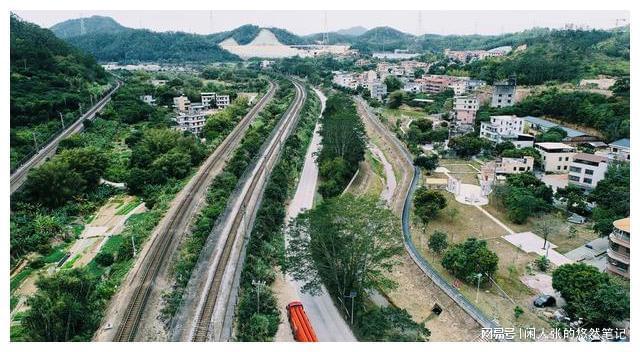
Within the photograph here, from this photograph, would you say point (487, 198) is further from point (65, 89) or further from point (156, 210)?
point (65, 89)

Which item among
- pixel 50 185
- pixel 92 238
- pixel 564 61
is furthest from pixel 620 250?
pixel 564 61

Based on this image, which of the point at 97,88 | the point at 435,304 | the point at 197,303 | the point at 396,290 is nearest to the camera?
the point at 197,303

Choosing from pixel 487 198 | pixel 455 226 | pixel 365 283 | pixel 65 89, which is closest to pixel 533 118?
pixel 487 198

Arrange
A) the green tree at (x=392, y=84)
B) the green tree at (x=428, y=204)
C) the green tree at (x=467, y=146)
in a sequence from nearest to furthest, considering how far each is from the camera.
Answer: the green tree at (x=428, y=204) → the green tree at (x=467, y=146) → the green tree at (x=392, y=84)

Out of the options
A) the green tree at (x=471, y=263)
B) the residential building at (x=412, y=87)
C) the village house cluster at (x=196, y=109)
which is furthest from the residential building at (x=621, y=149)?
the residential building at (x=412, y=87)

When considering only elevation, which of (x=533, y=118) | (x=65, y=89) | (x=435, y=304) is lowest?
(x=435, y=304)

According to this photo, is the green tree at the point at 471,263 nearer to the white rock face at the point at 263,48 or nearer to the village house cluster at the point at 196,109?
the village house cluster at the point at 196,109

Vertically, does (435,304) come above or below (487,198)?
below

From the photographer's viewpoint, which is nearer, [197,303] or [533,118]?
[197,303]
